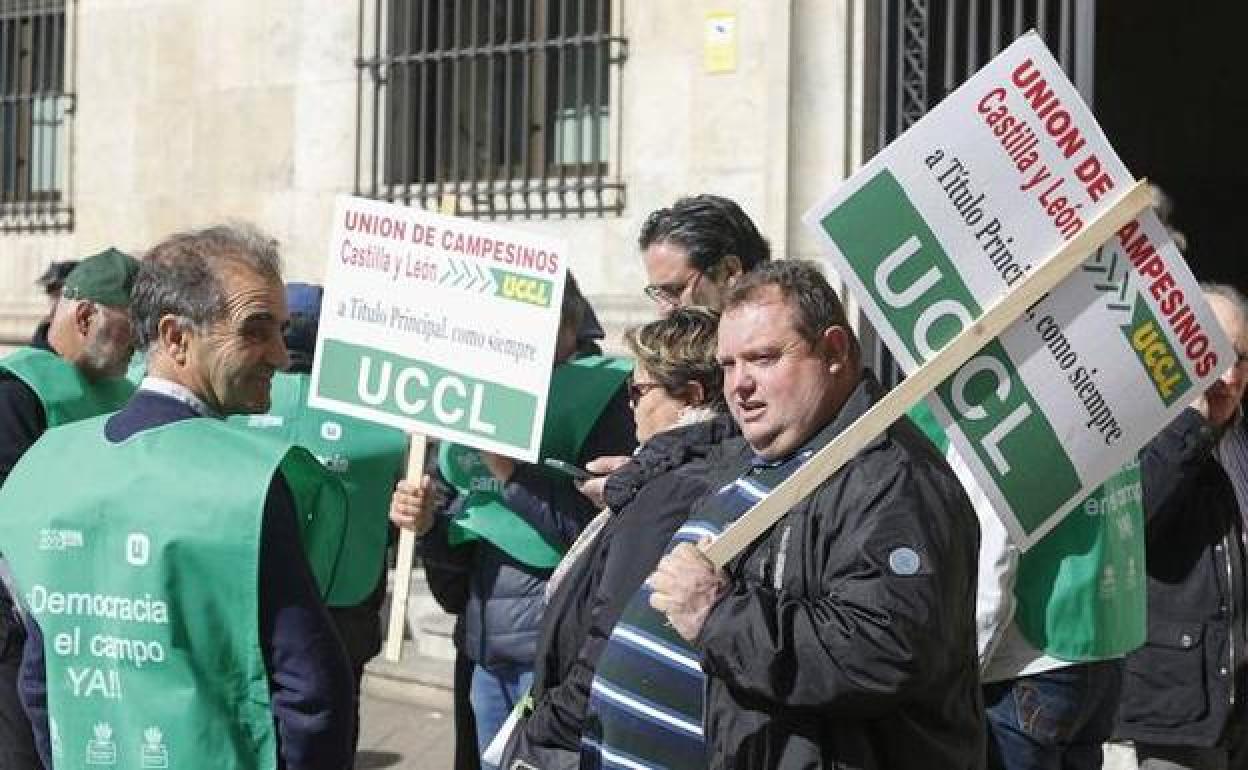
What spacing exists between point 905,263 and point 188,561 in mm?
1296

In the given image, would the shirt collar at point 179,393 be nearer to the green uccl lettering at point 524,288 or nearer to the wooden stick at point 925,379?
the wooden stick at point 925,379

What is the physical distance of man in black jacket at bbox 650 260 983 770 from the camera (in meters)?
2.94

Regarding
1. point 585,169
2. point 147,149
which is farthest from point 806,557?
point 147,149

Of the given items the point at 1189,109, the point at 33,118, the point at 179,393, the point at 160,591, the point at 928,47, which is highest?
the point at 1189,109

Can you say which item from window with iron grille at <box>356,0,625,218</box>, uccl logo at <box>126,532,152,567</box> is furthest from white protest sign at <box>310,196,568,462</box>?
window with iron grille at <box>356,0,625,218</box>

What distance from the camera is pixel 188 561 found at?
3.17 metres

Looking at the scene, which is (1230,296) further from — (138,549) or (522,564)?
(138,549)

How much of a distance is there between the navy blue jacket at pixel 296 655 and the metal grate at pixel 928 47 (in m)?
5.41

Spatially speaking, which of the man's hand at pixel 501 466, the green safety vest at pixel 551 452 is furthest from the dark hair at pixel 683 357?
the man's hand at pixel 501 466

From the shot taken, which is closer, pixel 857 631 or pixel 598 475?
pixel 857 631

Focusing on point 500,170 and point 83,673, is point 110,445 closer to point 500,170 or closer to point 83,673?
point 83,673

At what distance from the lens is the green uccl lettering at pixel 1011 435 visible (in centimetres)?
328

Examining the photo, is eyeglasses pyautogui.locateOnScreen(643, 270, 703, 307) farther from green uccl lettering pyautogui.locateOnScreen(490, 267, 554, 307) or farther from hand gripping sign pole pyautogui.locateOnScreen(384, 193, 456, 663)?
hand gripping sign pole pyautogui.locateOnScreen(384, 193, 456, 663)

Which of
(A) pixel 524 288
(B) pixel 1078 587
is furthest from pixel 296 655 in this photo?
(A) pixel 524 288
